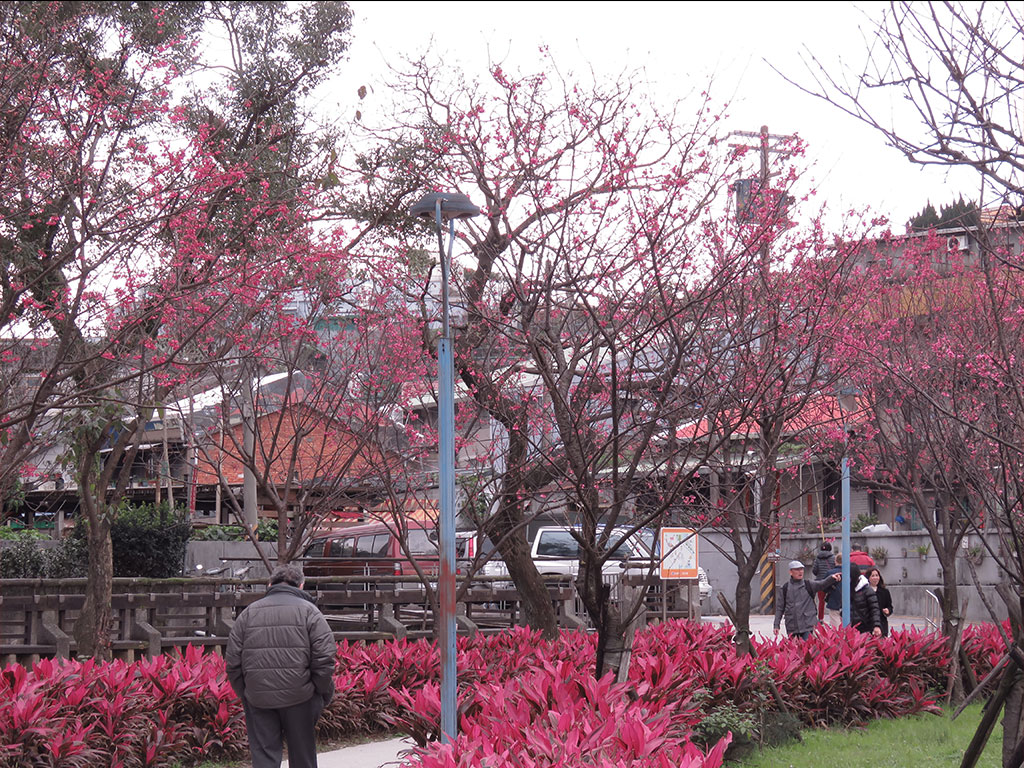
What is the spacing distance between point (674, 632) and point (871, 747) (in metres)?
3.04

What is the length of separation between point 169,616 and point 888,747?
8.24 metres

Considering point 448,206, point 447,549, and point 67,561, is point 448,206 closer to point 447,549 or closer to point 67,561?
point 447,549

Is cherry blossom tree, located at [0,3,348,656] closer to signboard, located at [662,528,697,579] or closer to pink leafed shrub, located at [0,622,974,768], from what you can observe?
pink leafed shrub, located at [0,622,974,768]

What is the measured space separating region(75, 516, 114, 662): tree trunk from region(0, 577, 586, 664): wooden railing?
0.65 feet

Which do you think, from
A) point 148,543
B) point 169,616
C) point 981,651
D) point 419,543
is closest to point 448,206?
point 169,616


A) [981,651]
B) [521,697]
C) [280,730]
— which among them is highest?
[521,697]

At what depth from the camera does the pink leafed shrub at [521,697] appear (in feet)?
20.0

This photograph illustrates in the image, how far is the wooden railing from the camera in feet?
39.8

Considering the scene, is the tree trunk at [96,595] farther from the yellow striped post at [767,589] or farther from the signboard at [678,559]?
the yellow striped post at [767,589]

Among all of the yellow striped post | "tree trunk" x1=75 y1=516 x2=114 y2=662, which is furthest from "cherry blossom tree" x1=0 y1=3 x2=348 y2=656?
the yellow striped post

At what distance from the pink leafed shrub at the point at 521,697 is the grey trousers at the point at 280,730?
84 centimetres

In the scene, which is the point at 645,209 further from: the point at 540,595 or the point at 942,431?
the point at 540,595

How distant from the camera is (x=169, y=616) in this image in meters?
13.6

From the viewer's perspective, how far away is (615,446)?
7.07m
